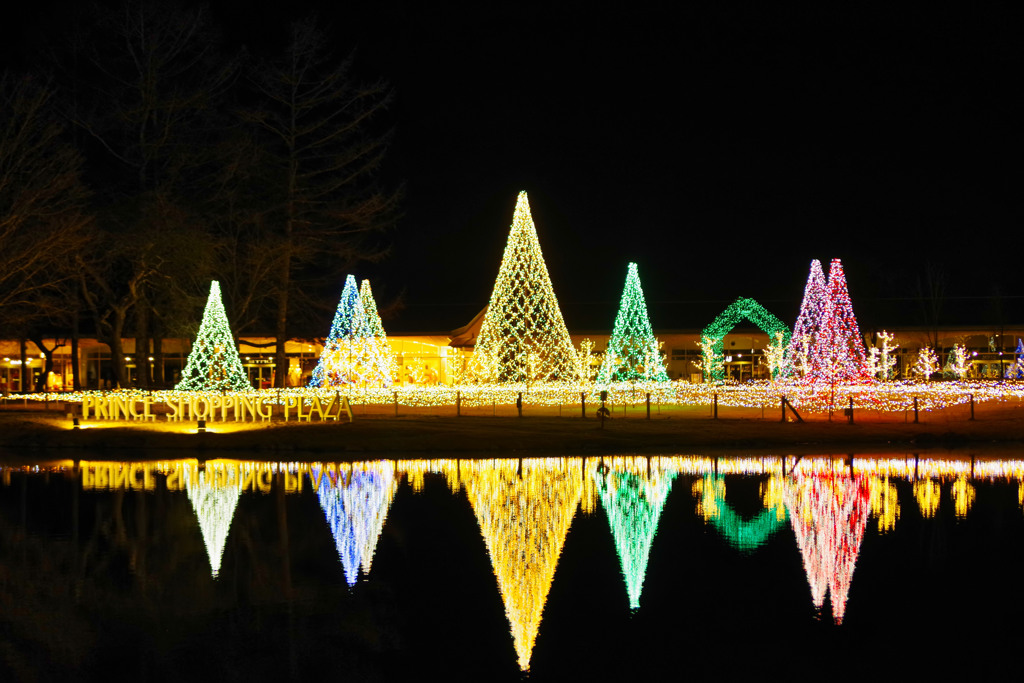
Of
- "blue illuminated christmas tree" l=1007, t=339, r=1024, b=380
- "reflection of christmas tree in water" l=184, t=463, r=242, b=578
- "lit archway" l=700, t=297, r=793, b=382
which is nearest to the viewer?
"reflection of christmas tree in water" l=184, t=463, r=242, b=578

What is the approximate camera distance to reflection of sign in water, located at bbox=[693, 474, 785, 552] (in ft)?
45.2

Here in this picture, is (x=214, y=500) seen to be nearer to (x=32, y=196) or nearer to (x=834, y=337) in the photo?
(x=32, y=196)

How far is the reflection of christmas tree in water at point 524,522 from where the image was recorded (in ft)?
34.8

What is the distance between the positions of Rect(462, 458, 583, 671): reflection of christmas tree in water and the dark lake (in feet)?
0.16

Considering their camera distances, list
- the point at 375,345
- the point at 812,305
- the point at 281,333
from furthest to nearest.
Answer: the point at 281,333
the point at 812,305
the point at 375,345

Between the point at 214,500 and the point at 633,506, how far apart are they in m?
6.27

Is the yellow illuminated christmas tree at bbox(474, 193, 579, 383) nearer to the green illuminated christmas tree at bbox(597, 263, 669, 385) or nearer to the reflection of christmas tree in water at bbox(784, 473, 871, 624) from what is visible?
the green illuminated christmas tree at bbox(597, 263, 669, 385)

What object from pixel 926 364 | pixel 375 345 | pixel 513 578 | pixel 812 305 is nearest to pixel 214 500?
pixel 513 578

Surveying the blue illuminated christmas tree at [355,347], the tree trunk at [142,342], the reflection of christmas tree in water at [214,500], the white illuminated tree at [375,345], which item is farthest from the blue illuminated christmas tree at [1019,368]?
the reflection of christmas tree in water at [214,500]

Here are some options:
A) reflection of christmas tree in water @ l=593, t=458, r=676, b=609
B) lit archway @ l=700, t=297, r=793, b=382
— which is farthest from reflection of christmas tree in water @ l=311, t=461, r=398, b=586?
lit archway @ l=700, t=297, r=793, b=382

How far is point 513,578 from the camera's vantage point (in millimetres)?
11734

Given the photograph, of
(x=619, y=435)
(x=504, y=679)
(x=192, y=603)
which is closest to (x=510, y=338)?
(x=619, y=435)

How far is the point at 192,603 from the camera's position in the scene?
1066 cm

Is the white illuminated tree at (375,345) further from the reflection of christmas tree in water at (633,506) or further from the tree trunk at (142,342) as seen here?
the reflection of christmas tree in water at (633,506)
